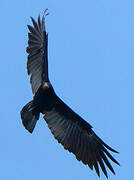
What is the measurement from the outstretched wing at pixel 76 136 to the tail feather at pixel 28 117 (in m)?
0.40

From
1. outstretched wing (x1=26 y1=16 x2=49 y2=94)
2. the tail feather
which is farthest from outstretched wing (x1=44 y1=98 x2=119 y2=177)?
outstretched wing (x1=26 y1=16 x2=49 y2=94)

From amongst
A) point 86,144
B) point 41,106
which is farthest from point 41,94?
point 86,144

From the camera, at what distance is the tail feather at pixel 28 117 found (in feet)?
77.4

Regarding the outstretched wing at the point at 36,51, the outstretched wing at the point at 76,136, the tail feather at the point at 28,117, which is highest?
the outstretched wing at the point at 36,51

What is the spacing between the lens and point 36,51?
2467cm

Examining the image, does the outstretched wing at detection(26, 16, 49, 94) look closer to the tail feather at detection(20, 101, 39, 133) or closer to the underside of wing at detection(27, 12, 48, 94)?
the underside of wing at detection(27, 12, 48, 94)

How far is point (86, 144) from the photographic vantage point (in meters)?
24.0

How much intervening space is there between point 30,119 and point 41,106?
21.3 inches

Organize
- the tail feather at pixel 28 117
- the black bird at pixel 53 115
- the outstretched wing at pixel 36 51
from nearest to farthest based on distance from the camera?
the black bird at pixel 53 115 < the tail feather at pixel 28 117 < the outstretched wing at pixel 36 51

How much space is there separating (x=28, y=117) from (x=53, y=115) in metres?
0.79

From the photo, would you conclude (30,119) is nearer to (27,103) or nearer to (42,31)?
(27,103)

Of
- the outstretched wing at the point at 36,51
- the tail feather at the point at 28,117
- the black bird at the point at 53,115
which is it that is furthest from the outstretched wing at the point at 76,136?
the outstretched wing at the point at 36,51

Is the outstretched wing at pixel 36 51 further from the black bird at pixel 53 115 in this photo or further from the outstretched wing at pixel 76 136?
the outstretched wing at pixel 76 136

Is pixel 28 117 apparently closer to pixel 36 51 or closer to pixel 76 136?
pixel 76 136
